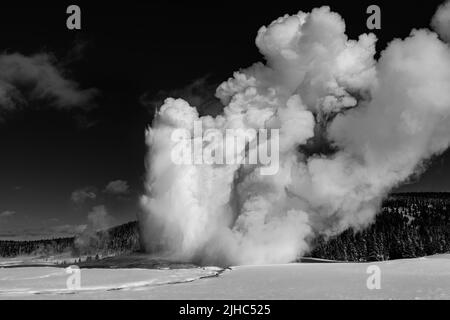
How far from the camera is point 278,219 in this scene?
132875mm

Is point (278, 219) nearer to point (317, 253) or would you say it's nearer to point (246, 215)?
point (246, 215)

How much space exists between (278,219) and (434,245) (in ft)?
150

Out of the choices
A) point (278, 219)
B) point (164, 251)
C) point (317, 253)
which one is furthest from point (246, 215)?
point (164, 251)

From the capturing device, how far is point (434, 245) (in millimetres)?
113562

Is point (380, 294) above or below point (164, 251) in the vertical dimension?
above

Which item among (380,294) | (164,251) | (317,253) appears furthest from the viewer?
(164,251)

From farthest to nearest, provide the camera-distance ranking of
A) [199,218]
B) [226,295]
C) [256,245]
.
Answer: [199,218], [256,245], [226,295]

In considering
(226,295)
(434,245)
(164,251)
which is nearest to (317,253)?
(434,245)

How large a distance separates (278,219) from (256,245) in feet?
38.1
